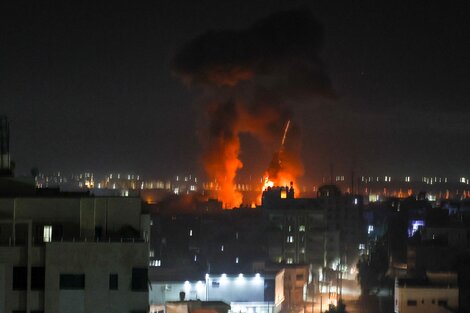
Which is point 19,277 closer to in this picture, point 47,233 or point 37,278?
point 37,278

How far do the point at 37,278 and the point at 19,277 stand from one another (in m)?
0.11

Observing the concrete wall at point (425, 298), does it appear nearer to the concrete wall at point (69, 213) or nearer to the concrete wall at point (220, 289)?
the concrete wall at point (220, 289)

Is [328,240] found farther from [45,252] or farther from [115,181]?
[115,181]

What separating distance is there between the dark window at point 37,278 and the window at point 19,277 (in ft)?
0.16

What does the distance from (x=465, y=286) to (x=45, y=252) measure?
16.0 meters

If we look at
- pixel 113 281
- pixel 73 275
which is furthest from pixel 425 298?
pixel 73 275

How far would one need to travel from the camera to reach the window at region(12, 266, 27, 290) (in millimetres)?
5336

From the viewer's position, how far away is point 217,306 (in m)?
14.7

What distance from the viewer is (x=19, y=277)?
5.35 meters

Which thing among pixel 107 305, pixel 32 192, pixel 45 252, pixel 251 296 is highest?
pixel 32 192

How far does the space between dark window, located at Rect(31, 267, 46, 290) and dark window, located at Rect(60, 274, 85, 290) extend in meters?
0.12

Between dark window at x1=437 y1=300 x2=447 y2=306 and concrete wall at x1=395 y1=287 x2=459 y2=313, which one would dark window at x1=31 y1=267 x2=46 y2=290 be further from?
dark window at x1=437 y1=300 x2=447 y2=306

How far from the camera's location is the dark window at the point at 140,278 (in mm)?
5316

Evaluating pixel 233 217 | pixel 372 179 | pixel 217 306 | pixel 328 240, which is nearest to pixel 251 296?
pixel 217 306
